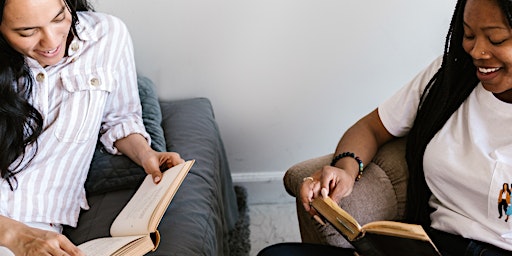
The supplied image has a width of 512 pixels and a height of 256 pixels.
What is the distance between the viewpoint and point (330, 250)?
137 centimetres

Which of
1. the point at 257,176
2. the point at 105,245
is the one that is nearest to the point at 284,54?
the point at 257,176

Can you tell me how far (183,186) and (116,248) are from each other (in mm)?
384

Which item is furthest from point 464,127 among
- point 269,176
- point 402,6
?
point 269,176

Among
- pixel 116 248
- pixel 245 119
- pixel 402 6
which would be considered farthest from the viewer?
pixel 245 119

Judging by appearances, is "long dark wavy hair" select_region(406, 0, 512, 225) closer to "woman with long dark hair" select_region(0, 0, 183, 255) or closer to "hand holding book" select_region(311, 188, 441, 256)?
"hand holding book" select_region(311, 188, 441, 256)

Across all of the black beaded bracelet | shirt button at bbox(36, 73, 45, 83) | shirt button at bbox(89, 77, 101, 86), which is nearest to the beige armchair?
the black beaded bracelet

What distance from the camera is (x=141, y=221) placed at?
4.05ft

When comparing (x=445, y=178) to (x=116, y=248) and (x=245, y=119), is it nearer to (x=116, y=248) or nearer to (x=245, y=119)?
(x=116, y=248)

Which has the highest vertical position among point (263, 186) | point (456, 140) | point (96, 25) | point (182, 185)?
point (96, 25)

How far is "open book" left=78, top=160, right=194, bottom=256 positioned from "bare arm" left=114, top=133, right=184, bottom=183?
0.10 ft

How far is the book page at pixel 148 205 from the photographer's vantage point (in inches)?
47.8

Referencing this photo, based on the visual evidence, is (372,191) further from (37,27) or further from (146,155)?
(37,27)

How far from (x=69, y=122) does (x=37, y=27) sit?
0.80 feet

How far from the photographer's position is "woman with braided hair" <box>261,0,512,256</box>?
1.20 metres
